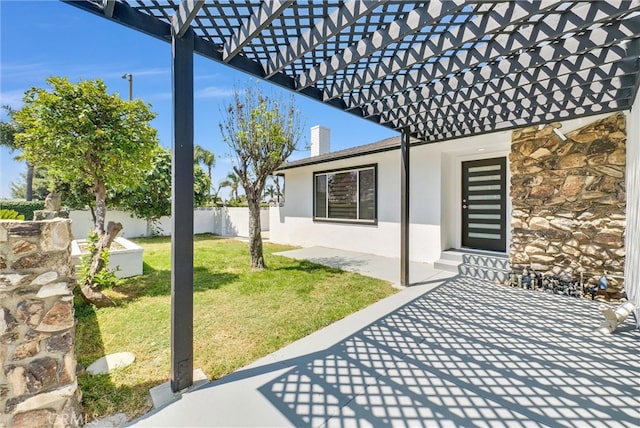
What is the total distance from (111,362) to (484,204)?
23.7 feet

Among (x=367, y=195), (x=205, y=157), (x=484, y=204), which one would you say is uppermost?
(x=205, y=157)

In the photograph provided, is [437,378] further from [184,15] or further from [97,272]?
[97,272]

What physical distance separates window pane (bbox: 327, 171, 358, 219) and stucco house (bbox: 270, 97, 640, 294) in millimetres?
33

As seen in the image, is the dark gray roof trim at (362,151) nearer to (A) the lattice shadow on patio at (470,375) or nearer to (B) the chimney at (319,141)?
(B) the chimney at (319,141)

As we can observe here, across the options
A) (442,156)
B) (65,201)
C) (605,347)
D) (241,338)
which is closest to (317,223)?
(442,156)

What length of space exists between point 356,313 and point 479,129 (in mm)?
4402

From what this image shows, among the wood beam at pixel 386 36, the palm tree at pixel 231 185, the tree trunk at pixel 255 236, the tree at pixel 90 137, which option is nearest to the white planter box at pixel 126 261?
the tree at pixel 90 137

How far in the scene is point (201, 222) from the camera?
1573 cm

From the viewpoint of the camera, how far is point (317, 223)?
10219 millimetres

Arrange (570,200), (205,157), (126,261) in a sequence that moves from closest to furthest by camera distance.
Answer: (570,200), (126,261), (205,157)

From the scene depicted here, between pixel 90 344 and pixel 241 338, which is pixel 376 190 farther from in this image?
pixel 90 344

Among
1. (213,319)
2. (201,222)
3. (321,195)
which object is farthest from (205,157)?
(213,319)

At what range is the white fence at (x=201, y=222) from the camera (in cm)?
1279

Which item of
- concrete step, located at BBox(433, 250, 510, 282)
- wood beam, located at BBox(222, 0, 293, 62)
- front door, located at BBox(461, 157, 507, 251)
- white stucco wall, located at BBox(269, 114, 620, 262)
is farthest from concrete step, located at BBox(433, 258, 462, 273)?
wood beam, located at BBox(222, 0, 293, 62)
